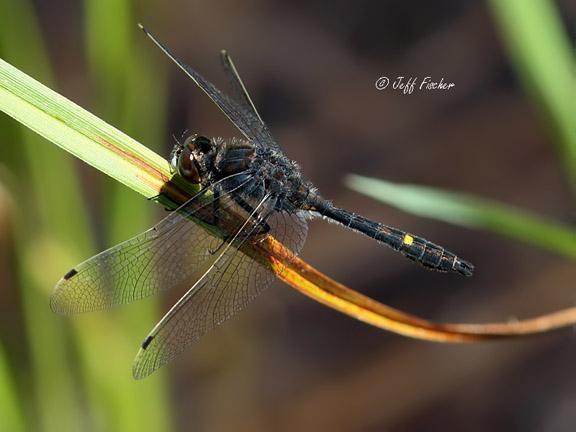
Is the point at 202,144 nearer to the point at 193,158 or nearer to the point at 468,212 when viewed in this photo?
the point at 193,158

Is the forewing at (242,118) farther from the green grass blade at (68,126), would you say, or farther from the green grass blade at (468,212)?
the green grass blade at (68,126)

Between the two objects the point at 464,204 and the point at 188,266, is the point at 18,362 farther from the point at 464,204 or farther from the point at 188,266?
the point at 464,204

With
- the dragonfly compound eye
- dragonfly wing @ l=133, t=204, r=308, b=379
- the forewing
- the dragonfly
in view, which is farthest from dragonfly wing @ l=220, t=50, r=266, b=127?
dragonfly wing @ l=133, t=204, r=308, b=379

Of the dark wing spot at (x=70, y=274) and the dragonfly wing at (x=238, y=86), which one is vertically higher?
the dragonfly wing at (x=238, y=86)

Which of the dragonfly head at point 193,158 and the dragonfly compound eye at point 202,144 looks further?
the dragonfly compound eye at point 202,144

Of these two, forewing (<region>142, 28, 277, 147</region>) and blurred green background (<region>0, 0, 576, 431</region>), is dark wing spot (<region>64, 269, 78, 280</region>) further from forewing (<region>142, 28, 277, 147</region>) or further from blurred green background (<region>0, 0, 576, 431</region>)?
blurred green background (<region>0, 0, 576, 431</region>)

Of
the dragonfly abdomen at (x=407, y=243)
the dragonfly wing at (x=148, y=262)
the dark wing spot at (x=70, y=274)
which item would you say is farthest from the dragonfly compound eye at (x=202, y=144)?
the dark wing spot at (x=70, y=274)

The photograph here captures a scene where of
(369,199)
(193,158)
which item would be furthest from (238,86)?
(369,199)
